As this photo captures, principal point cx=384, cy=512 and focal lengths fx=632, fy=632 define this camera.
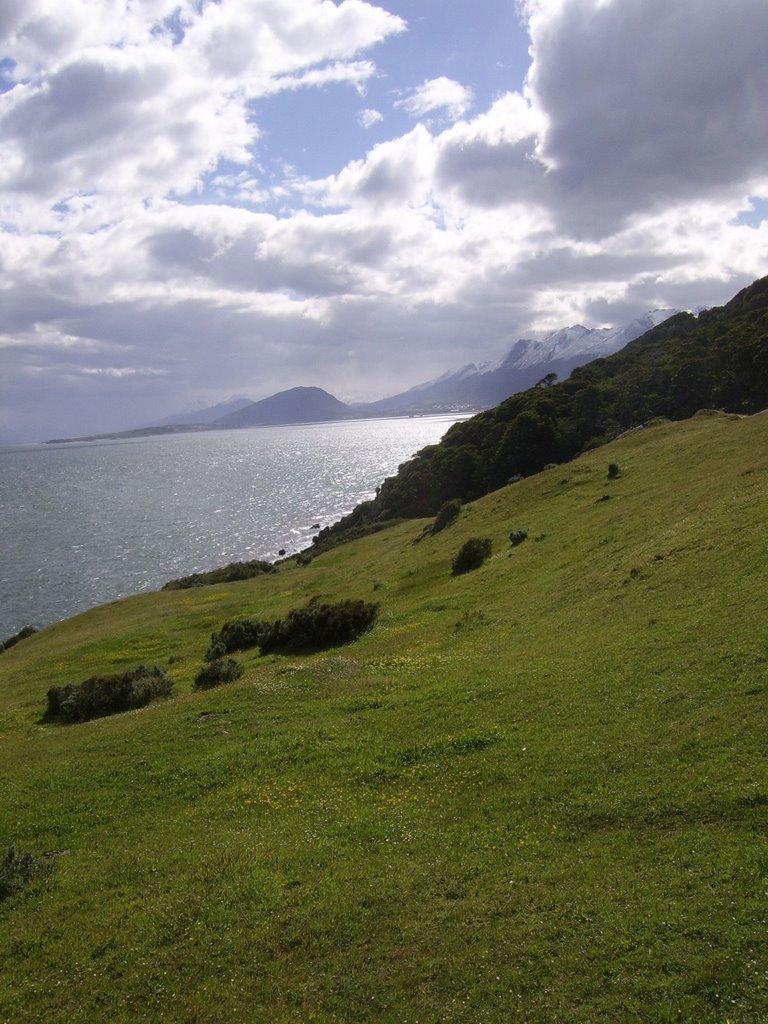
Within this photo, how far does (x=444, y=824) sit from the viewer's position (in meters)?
15.6

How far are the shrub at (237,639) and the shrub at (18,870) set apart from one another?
22.5m

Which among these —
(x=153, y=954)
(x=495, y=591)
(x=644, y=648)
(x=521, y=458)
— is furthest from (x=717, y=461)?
(x=521, y=458)

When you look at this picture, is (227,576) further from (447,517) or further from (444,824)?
(444,824)

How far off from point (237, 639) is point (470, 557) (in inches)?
667

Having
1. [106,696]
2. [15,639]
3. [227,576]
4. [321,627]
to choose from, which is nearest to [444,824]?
[321,627]

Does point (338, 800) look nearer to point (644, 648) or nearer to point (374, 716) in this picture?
point (374, 716)

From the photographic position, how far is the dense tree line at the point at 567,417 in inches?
3829

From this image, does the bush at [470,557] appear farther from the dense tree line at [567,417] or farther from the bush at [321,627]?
the dense tree line at [567,417]

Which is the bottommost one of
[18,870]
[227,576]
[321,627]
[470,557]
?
[227,576]

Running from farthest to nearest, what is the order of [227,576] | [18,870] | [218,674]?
[227,576]
[218,674]
[18,870]

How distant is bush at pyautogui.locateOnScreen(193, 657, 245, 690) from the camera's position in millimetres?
31422

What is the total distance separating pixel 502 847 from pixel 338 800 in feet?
17.3

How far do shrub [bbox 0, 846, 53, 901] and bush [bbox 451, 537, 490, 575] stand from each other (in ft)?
104

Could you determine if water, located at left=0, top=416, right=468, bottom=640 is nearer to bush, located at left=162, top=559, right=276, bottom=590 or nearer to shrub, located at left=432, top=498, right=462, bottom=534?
bush, located at left=162, top=559, right=276, bottom=590
